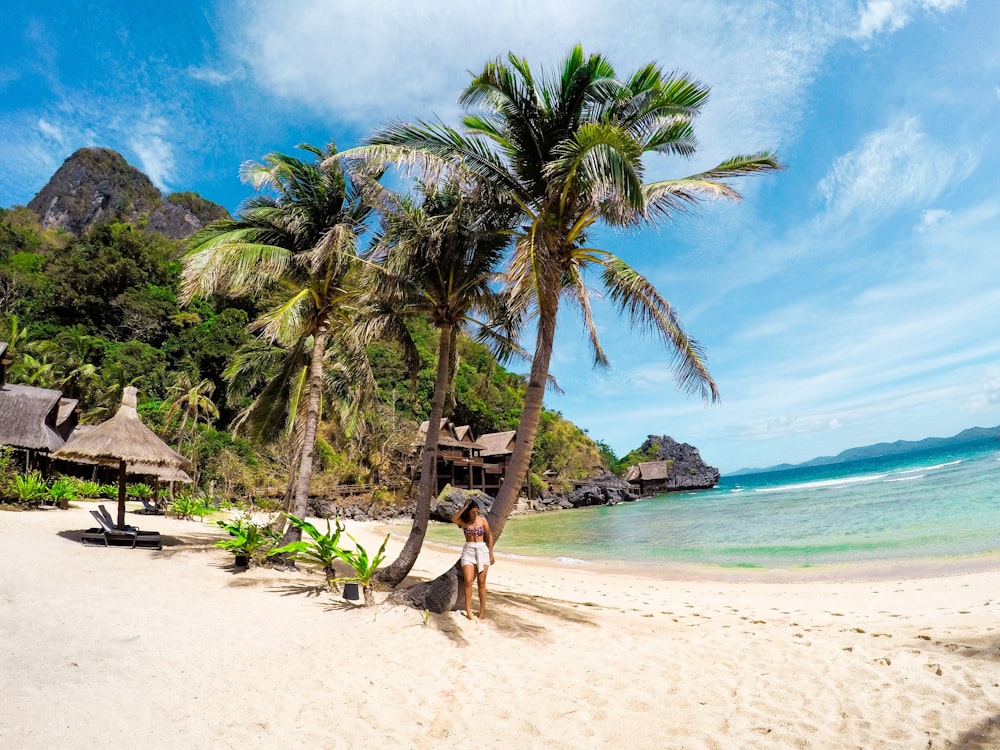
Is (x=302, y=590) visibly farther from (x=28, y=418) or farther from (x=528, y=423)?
(x=28, y=418)

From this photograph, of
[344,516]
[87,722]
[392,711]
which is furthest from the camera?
[344,516]

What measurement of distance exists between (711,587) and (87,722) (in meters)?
10.1

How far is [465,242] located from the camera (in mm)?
7746

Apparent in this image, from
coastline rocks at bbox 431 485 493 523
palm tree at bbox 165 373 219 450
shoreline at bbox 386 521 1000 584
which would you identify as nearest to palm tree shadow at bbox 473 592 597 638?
shoreline at bbox 386 521 1000 584

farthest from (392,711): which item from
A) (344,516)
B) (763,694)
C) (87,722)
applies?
(344,516)

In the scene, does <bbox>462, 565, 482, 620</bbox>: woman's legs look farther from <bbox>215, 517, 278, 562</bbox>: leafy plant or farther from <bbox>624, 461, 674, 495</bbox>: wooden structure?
<bbox>624, 461, 674, 495</bbox>: wooden structure

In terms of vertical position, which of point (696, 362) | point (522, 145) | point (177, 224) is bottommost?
point (696, 362)

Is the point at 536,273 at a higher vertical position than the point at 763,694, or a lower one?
higher

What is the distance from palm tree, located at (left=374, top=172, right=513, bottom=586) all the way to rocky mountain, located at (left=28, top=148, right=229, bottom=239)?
6836 centimetres

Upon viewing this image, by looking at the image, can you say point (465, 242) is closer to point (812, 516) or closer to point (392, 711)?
point (392, 711)

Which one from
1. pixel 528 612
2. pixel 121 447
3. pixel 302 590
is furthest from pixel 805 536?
pixel 121 447

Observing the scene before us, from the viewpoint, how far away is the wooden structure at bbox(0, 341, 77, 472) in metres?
17.2

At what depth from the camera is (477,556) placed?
20.9ft

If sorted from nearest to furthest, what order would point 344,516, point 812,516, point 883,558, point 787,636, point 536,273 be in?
point 787,636 < point 536,273 < point 883,558 < point 812,516 < point 344,516
